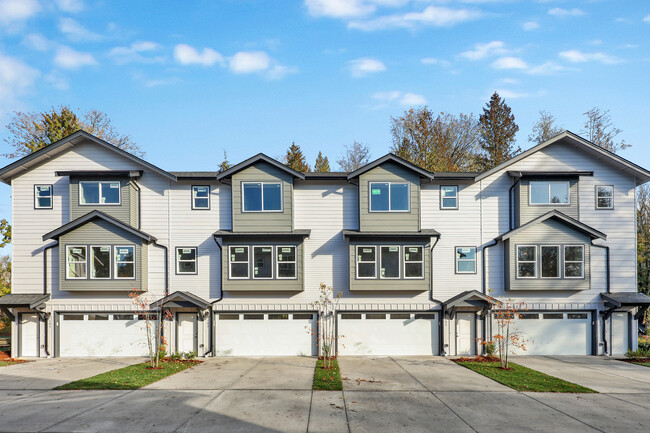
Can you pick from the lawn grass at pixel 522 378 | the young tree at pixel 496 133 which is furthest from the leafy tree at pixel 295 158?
the lawn grass at pixel 522 378

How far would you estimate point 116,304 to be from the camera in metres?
18.2

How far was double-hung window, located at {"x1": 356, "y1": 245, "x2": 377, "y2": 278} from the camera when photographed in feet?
59.5

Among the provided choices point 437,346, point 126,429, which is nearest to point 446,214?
point 437,346

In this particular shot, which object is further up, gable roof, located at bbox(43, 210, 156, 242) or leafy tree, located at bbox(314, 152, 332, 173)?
leafy tree, located at bbox(314, 152, 332, 173)

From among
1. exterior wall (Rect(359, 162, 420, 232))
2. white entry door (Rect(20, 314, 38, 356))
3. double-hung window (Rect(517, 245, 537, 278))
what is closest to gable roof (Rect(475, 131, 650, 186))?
exterior wall (Rect(359, 162, 420, 232))

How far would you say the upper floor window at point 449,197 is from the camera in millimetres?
18891

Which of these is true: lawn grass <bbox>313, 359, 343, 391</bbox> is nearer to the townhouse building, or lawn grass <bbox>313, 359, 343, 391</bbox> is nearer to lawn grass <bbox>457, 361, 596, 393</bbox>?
the townhouse building

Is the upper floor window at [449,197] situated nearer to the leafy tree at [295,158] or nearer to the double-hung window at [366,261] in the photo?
the double-hung window at [366,261]

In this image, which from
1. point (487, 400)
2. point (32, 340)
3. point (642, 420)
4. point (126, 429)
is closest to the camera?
point (126, 429)

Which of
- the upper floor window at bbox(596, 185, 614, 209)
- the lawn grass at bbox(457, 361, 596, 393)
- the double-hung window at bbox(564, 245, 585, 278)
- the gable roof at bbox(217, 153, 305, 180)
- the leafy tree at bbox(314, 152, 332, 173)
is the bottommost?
the lawn grass at bbox(457, 361, 596, 393)

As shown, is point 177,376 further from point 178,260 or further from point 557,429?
point 557,429

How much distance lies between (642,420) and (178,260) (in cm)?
1749

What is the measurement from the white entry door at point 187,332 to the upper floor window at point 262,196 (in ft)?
18.8

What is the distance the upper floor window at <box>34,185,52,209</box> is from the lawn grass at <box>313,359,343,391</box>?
14712 millimetres
